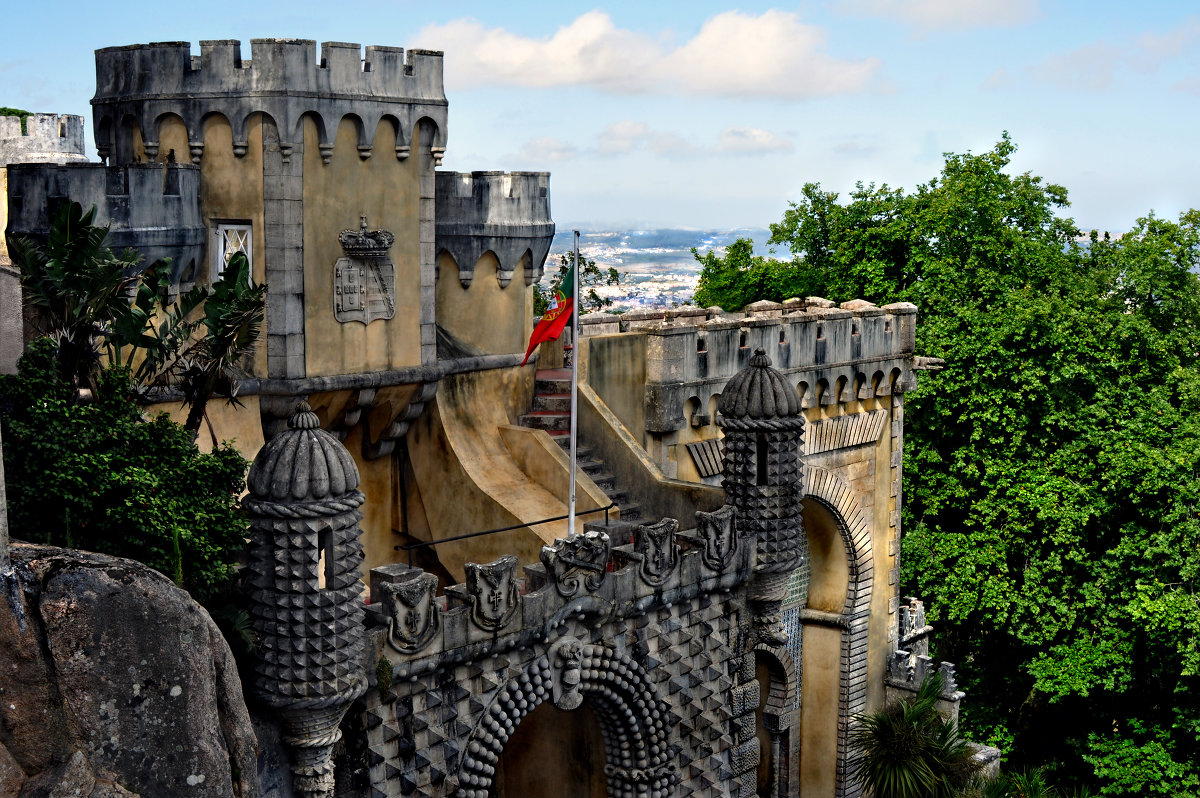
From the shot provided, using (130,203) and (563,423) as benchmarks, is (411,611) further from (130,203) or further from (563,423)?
(563,423)

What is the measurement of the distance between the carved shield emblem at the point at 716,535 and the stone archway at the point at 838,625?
837cm

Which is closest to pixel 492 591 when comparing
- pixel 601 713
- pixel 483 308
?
pixel 601 713

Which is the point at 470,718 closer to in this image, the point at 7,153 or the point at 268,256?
the point at 268,256

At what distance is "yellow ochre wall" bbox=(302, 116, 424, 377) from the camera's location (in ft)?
69.7

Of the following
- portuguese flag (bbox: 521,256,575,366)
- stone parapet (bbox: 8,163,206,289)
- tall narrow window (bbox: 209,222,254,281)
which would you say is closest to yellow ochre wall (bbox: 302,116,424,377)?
tall narrow window (bbox: 209,222,254,281)

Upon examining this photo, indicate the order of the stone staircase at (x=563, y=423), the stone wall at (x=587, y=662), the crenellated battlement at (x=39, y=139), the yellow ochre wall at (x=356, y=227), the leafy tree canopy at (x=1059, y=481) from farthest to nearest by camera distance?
the leafy tree canopy at (x=1059, y=481) < the crenellated battlement at (x=39, y=139) < the stone staircase at (x=563, y=423) < the yellow ochre wall at (x=356, y=227) < the stone wall at (x=587, y=662)

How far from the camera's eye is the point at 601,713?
2114 cm

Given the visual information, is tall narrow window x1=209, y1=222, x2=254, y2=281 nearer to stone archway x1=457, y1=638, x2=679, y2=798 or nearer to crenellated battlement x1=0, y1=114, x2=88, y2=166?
stone archway x1=457, y1=638, x2=679, y2=798

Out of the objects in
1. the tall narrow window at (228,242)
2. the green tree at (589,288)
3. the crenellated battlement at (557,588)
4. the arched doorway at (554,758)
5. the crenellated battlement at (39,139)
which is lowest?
the arched doorway at (554,758)

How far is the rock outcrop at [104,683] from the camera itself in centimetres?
1187

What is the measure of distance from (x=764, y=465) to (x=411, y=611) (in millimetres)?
7175

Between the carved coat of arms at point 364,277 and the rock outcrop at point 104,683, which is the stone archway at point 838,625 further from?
the rock outcrop at point 104,683

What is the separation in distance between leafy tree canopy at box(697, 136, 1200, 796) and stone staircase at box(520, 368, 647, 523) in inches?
550

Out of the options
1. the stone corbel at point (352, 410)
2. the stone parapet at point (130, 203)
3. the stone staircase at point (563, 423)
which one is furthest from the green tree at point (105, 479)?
the stone staircase at point (563, 423)
